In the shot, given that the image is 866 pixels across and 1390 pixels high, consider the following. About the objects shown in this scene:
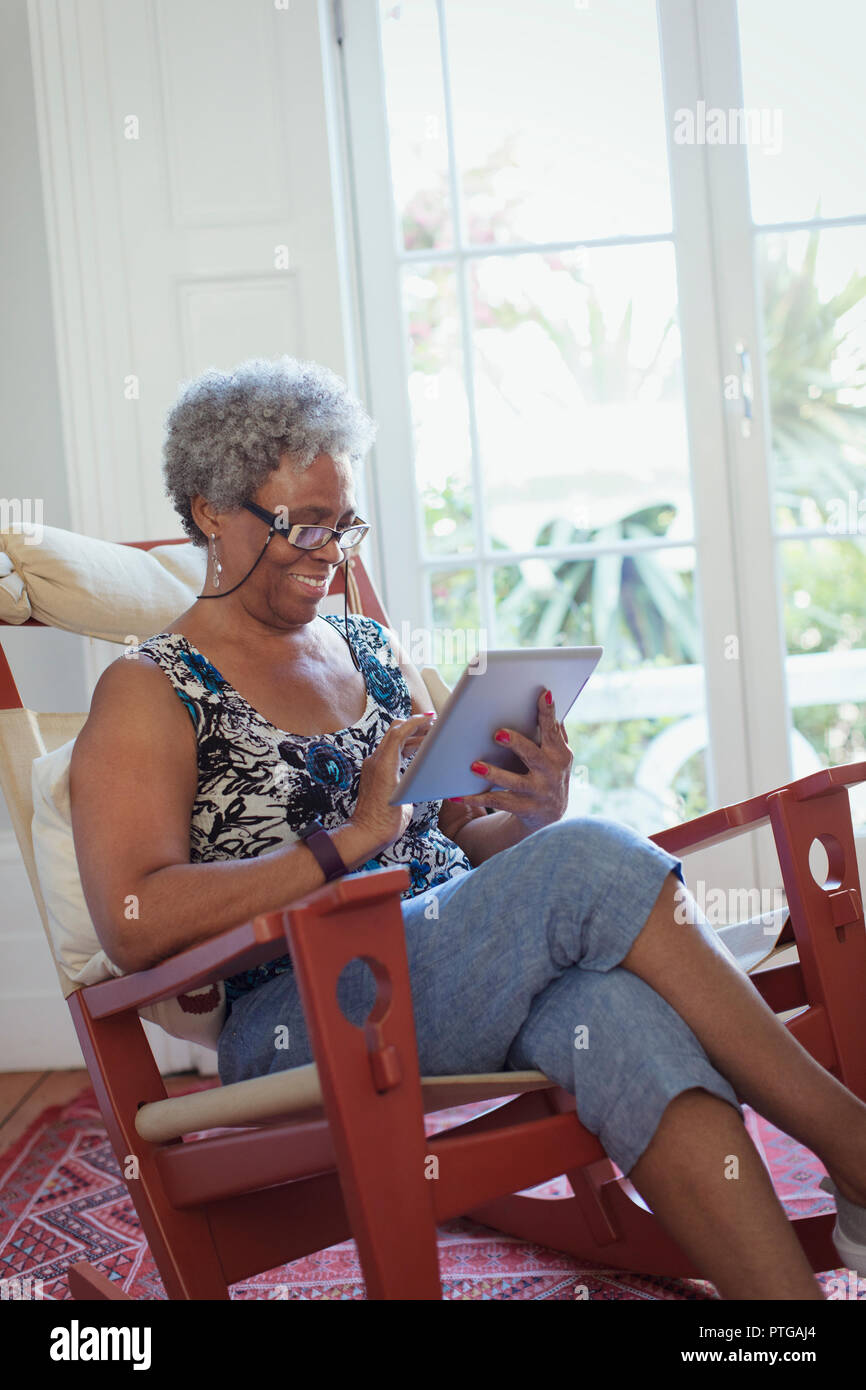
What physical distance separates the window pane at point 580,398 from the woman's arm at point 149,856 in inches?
60.8

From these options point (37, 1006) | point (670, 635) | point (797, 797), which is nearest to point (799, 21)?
point (670, 635)

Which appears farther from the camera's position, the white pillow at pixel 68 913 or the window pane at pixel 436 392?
the window pane at pixel 436 392

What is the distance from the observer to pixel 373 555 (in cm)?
263

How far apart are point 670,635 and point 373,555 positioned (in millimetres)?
701

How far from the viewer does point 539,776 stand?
1.43m

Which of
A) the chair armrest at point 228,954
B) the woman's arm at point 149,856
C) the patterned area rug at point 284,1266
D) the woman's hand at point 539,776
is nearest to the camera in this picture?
the chair armrest at point 228,954

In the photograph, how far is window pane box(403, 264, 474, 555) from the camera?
2.70 meters

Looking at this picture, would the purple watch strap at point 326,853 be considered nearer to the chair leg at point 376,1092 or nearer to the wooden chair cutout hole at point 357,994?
the wooden chair cutout hole at point 357,994

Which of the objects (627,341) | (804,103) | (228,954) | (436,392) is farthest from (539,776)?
(804,103)

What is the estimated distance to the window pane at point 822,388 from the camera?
2697 millimetres

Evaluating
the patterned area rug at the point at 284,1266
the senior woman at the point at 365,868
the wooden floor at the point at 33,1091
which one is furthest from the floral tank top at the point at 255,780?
the wooden floor at the point at 33,1091

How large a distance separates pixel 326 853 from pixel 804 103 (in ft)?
7.37

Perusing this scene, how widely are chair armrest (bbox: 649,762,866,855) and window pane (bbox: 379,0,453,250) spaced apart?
5.65 feet

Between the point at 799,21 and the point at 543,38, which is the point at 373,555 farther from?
the point at 799,21
